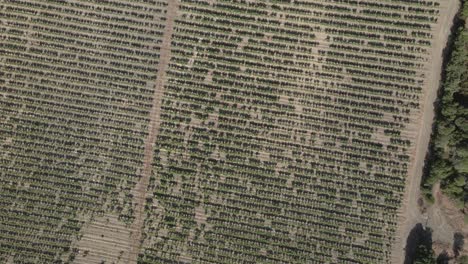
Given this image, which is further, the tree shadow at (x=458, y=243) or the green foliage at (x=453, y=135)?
the tree shadow at (x=458, y=243)

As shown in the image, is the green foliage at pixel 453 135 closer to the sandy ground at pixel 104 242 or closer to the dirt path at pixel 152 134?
the dirt path at pixel 152 134

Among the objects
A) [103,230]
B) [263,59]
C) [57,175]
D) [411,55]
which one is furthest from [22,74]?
[411,55]

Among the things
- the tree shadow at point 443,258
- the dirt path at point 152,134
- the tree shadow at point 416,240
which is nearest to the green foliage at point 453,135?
the tree shadow at point 416,240

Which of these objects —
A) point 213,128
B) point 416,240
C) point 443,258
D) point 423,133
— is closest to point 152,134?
point 213,128

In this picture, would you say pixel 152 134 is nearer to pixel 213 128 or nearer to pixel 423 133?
pixel 213 128

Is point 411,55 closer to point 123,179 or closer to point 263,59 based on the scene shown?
point 263,59

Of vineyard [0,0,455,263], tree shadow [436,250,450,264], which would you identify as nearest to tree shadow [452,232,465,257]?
tree shadow [436,250,450,264]

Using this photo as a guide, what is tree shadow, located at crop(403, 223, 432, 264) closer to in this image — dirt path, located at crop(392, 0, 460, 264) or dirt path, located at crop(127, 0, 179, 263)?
dirt path, located at crop(392, 0, 460, 264)
